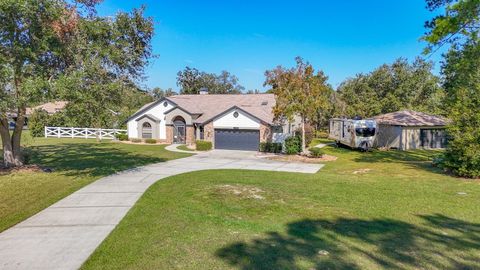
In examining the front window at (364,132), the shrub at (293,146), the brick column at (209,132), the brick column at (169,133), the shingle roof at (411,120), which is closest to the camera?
the shrub at (293,146)

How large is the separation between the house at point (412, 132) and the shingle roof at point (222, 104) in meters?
11.4

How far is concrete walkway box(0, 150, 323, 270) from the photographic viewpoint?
578 centimetres

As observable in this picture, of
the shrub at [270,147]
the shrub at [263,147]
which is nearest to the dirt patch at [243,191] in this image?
the shrub at [270,147]

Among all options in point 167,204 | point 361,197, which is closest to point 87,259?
point 167,204

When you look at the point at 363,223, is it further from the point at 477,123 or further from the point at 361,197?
the point at 477,123

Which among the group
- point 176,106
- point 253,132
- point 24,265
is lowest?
point 24,265

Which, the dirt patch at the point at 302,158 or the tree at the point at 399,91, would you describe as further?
the tree at the point at 399,91

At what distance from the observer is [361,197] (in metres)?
10.7

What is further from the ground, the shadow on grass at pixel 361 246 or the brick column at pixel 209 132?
the brick column at pixel 209 132

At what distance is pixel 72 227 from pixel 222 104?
89.6ft

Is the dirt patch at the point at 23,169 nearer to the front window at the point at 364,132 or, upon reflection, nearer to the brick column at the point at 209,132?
the brick column at the point at 209,132

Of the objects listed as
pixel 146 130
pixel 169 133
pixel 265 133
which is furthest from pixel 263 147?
pixel 146 130

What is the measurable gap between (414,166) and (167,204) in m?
15.8

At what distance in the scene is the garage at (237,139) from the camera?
27688mm
